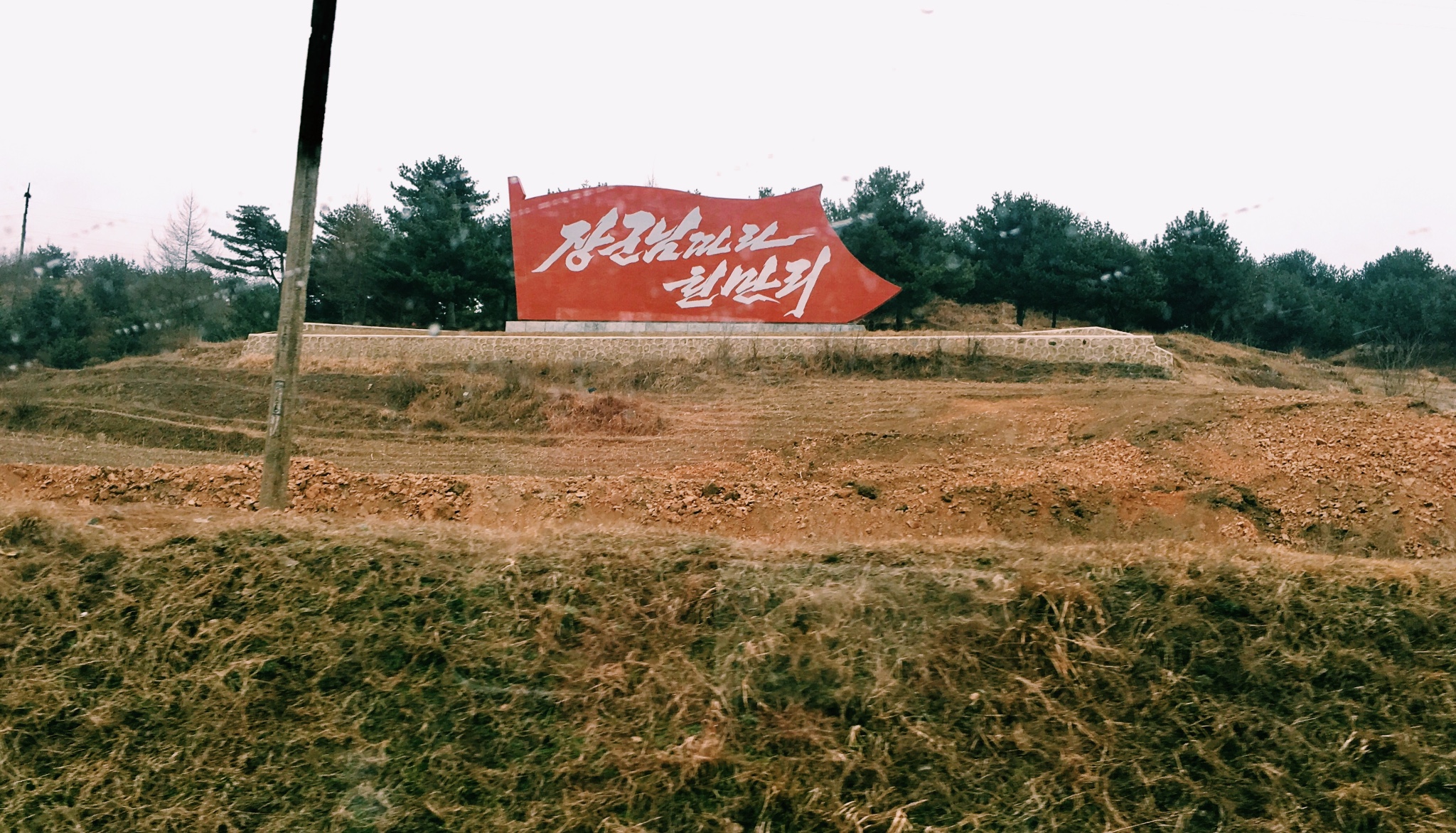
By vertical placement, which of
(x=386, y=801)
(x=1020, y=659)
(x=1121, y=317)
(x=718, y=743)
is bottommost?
(x=386, y=801)

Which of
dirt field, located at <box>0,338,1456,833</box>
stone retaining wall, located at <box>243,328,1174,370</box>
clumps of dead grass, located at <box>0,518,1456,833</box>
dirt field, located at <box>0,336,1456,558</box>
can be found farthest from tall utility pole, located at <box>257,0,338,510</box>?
stone retaining wall, located at <box>243,328,1174,370</box>

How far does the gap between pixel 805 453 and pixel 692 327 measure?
31.9 ft

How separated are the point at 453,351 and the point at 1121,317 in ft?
82.0

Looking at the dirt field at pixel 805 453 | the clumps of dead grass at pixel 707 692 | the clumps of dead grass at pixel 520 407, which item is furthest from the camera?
the clumps of dead grass at pixel 520 407

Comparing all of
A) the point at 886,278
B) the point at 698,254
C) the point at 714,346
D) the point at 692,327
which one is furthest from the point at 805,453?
the point at 886,278

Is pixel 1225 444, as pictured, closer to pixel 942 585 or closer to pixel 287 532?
pixel 942 585

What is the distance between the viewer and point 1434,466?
9781mm

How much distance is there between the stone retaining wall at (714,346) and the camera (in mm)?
18766

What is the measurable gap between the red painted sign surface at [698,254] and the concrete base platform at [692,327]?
0.15 meters

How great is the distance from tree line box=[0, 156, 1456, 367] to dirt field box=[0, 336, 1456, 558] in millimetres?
13181

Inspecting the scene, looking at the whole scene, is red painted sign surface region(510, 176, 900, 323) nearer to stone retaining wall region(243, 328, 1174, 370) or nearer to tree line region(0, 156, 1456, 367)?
stone retaining wall region(243, 328, 1174, 370)

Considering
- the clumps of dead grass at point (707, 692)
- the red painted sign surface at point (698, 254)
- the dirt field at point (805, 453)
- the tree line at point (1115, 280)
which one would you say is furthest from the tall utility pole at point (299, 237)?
the tree line at point (1115, 280)

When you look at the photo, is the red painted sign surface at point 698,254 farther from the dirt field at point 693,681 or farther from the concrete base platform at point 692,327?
the dirt field at point 693,681

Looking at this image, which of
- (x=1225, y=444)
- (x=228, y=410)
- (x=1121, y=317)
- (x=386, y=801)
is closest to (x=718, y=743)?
(x=386, y=801)
